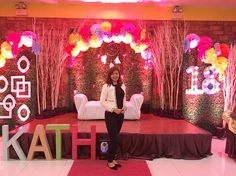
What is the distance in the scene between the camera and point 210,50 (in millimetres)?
6117

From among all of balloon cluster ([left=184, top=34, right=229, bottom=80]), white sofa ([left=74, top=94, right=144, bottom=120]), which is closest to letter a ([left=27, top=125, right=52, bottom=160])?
white sofa ([left=74, top=94, right=144, bottom=120])

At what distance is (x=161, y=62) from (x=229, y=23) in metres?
1.82

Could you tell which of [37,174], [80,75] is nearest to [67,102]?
[80,75]

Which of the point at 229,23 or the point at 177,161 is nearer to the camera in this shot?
the point at 177,161

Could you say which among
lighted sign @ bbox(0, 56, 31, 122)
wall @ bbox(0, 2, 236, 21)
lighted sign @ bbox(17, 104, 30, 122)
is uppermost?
wall @ bbox(0, 2, 236, 21)

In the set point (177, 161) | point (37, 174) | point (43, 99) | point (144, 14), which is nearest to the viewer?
point (37, 174)

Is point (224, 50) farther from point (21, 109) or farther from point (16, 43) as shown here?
point (21, 109)

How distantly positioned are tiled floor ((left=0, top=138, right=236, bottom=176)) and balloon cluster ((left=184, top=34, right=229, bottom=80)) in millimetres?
2014

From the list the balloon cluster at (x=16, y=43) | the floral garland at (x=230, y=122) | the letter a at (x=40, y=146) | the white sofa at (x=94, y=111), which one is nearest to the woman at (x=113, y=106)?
the letter a at (x=40, y=146)

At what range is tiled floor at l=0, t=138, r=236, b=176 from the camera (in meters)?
4.20

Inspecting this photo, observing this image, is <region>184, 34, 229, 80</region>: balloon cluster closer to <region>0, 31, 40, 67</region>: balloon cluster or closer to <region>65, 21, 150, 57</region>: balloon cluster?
<region>65, 21, 150, 57</region>: balloon cluster

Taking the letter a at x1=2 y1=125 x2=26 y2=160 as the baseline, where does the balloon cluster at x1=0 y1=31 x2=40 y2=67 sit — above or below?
above

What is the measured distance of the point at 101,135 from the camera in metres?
4.84

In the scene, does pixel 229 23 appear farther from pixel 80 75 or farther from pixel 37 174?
pixel 37 174
